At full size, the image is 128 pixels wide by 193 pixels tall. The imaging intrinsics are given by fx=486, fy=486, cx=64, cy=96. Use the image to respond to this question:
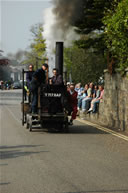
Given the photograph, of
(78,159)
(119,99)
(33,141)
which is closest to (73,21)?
(119,99)

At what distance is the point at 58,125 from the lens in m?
16.1

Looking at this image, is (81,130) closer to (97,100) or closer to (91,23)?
(97,100)

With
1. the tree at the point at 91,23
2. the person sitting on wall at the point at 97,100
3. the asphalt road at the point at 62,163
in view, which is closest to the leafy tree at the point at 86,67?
the tree at the point at 91,23

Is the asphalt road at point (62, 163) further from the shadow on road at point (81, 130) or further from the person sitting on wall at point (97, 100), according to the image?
the person sitting on wall at point (97, 100)

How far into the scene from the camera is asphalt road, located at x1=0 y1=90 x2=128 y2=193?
7227 millimetres

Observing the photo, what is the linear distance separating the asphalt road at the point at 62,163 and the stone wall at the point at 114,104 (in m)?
2.31

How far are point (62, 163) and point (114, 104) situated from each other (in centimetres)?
912

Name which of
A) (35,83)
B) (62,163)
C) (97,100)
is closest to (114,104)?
(97,100)

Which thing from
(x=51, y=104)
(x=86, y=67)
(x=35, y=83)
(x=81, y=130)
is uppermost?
(x=86, y=67)

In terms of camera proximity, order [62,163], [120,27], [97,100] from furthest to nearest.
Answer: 1. [97,100]
2. [120,27]
3. [62,163]

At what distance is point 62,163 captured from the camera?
9328 millimetres

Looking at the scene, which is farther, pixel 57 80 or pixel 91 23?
pixel 91 23

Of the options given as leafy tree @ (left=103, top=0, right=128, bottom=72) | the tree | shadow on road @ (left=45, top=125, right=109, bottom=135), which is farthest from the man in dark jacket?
the tree

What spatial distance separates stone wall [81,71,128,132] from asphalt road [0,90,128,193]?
231cm
